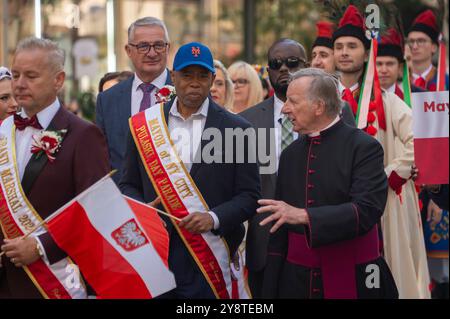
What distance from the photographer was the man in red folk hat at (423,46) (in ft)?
34.0

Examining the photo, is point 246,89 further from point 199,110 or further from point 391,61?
point 199,110

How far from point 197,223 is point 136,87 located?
179 centimetres

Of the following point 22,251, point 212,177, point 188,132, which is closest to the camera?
point 22,251

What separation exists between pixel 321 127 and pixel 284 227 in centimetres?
54

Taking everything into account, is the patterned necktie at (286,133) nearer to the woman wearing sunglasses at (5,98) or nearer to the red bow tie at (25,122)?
the woman wearing sunglasses at (5,98)

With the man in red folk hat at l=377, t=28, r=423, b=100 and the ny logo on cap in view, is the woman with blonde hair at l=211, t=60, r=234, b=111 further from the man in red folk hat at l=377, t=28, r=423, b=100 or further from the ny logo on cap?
the ny logo on cap

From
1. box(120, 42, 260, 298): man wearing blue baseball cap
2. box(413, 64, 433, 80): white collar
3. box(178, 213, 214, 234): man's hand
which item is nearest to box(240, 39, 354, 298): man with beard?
box(120, 42, 260, 298): man wearing blue baseball cap

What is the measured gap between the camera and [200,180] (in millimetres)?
5699

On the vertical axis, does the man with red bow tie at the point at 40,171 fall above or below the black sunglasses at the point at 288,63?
below

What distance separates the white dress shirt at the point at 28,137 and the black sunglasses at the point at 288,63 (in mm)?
2331

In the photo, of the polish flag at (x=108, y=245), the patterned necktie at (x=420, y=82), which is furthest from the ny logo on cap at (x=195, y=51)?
the patterned necktie at (x=420, y=82)

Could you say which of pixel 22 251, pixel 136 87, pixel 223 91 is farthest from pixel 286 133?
pixel 22 251

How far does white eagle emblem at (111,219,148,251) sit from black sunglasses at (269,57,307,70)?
243 cm

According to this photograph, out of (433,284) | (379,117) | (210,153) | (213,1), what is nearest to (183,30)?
(213,1)
